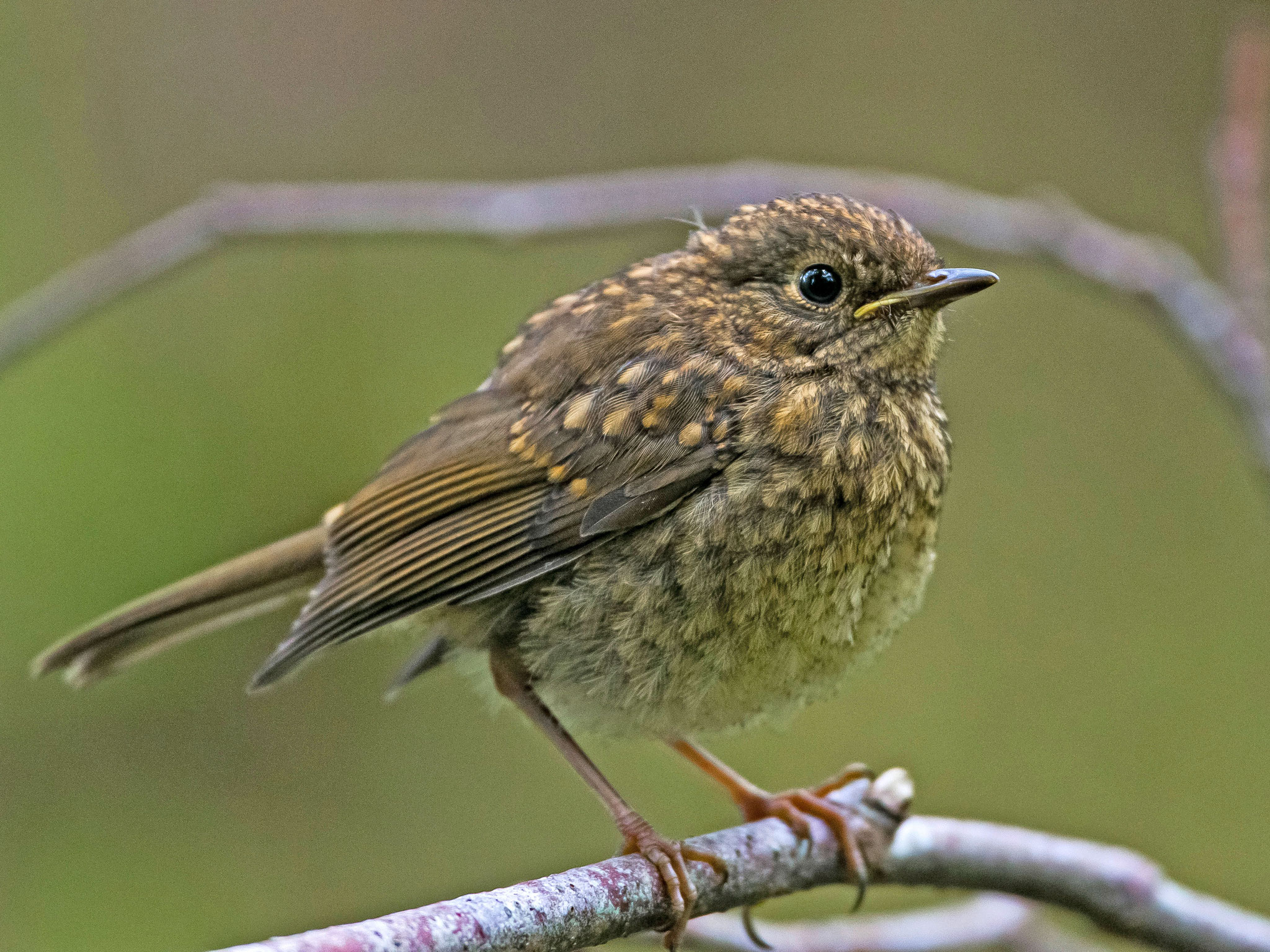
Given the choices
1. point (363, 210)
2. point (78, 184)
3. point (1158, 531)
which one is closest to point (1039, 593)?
point (1158, 531)

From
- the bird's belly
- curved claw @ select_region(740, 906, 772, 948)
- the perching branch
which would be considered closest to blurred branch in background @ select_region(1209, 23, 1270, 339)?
the bird's belly

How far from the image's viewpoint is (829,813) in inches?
139

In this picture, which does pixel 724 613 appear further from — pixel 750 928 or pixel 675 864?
pixel 750 928

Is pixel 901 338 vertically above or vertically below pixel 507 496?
above

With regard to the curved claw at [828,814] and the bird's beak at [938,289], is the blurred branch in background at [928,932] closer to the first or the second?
the curved claw at [828,814]

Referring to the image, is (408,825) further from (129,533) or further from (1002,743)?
(1002,743)

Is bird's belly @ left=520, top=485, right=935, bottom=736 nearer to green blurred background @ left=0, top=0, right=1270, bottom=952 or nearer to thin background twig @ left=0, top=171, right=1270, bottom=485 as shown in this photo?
thin background twig @ left=0, top=171, right=1270, bottom=485

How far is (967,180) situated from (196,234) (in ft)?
Result: 13.2

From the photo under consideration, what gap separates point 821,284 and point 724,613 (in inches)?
32.3

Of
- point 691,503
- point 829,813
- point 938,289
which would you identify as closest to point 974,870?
point 829,813

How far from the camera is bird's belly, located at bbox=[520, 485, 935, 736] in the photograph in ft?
10.4

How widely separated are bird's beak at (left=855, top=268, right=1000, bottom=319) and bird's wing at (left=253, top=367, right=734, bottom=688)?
1.43 ft

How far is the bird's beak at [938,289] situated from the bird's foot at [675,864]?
126cm

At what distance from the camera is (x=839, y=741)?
6.00m
